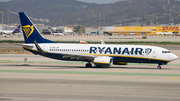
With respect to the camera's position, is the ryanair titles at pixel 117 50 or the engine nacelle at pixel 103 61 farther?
the ryanair titles at pixel 117 50

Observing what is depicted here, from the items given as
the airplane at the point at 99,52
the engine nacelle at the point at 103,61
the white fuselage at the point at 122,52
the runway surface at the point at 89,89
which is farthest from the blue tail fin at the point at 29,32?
the runway surface at the point at 89,89

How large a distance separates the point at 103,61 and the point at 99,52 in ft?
7.44

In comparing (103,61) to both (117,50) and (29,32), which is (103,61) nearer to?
(117,50)

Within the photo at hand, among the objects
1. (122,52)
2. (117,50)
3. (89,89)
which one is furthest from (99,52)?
(89,89)

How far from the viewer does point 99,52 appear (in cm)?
4422

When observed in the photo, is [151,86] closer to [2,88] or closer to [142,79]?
[142,79]

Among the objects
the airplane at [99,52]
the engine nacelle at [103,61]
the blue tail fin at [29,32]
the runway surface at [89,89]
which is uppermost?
the blue tail fin at [29,32]

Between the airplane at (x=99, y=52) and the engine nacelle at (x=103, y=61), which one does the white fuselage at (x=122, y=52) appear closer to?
the airplane at (x=99, y=52)

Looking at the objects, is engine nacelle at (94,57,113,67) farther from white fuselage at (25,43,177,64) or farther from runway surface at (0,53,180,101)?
runway surface at (0,53,180,101)

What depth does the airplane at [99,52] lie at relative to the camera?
4247 cm

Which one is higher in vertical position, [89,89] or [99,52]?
[99,52]

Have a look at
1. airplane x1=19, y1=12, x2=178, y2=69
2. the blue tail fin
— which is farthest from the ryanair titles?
the blue tail fin

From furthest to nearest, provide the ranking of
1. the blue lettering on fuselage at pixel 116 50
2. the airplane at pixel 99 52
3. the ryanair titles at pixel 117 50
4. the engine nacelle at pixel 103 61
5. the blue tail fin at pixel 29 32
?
the blue tail fin at pixel 29 32
the blue lettering on fuselage at pixel 116 50
the ryanair titles at pixel 117 50
the airplane at pixel 99 52
the engine nacelle at pixel 103 61

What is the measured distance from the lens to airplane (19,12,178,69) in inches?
1672
